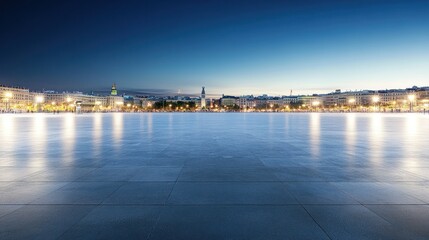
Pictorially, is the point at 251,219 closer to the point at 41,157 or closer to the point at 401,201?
the point at 401,201

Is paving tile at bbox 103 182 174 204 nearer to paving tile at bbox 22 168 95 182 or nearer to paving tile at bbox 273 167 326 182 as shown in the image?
paving tile at bbox 22 168 95 182

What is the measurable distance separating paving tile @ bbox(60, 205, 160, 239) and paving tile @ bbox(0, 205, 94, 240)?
0.16m

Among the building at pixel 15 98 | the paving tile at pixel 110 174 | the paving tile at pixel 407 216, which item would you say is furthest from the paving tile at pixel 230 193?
the building at pixel 15 98

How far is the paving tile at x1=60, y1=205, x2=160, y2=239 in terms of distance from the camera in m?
3.66

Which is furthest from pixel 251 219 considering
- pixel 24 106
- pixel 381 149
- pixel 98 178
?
pixel 24 106

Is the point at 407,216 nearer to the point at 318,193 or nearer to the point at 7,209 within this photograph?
the point at 318,193

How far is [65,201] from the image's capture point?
485 centimetres

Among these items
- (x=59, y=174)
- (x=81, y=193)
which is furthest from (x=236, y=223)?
(x=59, y=174)

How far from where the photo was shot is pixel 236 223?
13.1 feet

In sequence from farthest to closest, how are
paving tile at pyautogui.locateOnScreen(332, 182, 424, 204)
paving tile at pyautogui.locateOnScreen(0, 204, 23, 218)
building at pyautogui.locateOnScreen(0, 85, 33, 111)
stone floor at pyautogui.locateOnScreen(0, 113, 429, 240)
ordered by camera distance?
building at pyautogui.locateOnScreen(0, 85, 33, 111) < paving tile at pyautogui.locateOnScreen(332, 182, 424, 204) < paving tile at pyautogui.locateOnScreen(0, 204, 23, 218) < stone floor at pyautogui.locateOnScreen(0, 113, 429, 240)

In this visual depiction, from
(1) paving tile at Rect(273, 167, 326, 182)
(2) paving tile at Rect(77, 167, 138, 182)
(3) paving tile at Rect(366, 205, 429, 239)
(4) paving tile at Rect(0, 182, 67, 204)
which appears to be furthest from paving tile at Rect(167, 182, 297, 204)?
(4) paving tile at Rect(0, 182, 67, 204)

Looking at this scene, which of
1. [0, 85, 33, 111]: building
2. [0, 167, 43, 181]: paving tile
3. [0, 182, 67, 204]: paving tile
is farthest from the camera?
[0, 85, 33, 111]: building

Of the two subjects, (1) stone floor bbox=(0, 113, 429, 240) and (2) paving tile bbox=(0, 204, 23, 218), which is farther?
(2) paving tile bbox=(0, 204, 23, 218)

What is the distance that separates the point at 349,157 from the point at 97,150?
828 cm
